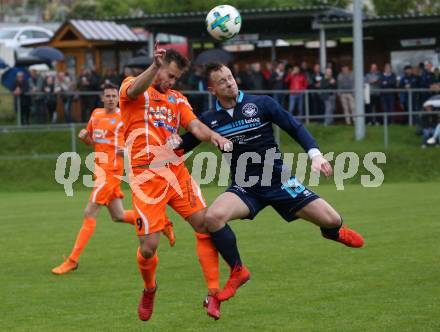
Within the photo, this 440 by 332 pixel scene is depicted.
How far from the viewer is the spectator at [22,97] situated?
27366mm

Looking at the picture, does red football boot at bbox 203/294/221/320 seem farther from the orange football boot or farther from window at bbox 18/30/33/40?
window at bbox 18/30/33/40

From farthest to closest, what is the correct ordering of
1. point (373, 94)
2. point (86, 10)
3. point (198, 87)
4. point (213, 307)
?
point (86, 10) → point (198, 87) → point (373, 94) → point (213, 307)

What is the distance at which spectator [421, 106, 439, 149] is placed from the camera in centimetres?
2422

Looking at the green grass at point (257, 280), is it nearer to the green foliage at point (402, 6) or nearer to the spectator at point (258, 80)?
the spectator at point (258, 80)

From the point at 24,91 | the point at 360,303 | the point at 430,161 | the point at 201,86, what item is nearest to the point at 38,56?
the point at 24,91

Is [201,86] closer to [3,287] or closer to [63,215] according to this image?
[63,215]

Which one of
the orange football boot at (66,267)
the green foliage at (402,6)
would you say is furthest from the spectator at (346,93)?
the green foliage at (402,6)

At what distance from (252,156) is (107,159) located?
4.51 metres

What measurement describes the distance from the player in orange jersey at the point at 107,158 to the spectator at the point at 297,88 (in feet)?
44.5

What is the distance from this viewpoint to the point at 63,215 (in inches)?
722

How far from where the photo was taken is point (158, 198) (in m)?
8.88

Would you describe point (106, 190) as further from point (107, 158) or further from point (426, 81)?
point (426, 81)

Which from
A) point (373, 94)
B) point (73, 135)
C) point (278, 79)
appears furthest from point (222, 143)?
point (373, 94)

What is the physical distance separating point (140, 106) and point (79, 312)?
2.00m
